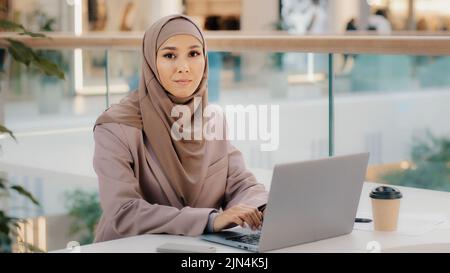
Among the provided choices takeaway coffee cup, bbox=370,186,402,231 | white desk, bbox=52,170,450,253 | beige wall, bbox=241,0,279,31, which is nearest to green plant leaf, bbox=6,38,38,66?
white desk, bbox=52,170,450,253

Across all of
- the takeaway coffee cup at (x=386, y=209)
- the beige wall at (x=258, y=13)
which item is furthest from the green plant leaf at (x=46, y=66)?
the beige wall at (x=258, y=13)

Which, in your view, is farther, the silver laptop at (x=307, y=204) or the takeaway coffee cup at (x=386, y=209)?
the takeaway coffee cup at (x=386, y=209)

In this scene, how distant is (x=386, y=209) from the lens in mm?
2158

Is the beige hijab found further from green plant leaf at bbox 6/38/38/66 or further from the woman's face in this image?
green plant leaf at bbox 6/38/38/66

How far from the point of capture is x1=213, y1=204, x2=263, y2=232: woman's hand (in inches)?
84.6

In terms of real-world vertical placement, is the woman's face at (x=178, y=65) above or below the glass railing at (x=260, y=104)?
above

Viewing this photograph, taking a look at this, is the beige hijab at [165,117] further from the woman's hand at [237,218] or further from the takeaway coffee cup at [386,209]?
the takeaway coffee cup at [386,209]

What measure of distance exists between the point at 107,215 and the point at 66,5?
950 cm

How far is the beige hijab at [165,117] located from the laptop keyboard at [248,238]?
1.18 ft

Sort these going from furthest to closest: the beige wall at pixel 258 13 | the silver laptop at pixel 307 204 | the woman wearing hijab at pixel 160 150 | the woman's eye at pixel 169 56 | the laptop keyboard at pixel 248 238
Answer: the beige wall at pixel 258 13, the woman's eye at pixel 169 56, the woman wearing hijab at pixel 160 150, the laptop keyboard at pixel 248 238, the silver laptop at pixel 307 204

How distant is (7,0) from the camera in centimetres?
1155

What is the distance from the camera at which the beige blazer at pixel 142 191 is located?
2.19 metres

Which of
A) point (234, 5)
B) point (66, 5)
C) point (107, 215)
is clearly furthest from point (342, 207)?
point (234, 5)

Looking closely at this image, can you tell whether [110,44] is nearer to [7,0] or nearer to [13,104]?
[13,104]
